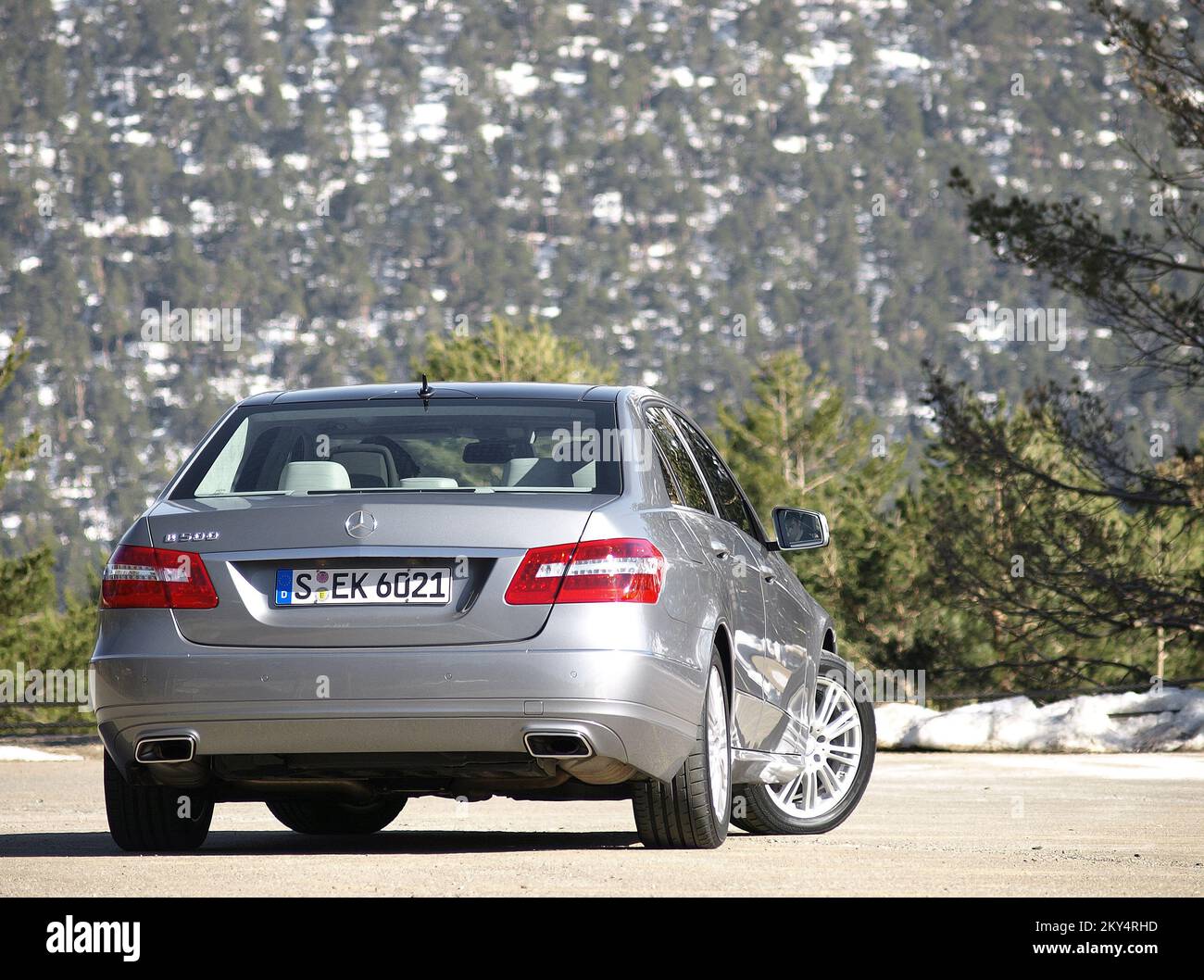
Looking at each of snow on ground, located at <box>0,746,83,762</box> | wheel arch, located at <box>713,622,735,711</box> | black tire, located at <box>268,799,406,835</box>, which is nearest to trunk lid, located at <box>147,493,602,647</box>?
wheel arch, located at <box>713,622,735,711</box>

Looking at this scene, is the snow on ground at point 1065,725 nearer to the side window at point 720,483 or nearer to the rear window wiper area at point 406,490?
the side window at point 720,483

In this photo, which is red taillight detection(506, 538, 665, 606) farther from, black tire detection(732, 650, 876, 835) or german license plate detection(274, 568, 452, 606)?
black tire detection(732, 650, 876, 835)

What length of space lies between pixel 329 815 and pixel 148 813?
146 centimetres

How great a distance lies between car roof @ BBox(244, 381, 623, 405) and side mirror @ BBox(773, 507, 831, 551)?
1.14 m

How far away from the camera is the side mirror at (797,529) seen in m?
8.16

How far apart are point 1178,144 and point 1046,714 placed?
37.2 ft

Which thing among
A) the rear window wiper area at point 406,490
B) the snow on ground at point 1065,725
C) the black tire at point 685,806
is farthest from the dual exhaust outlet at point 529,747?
the snow on ground at point 1065,725

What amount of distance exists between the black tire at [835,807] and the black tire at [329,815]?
155cm

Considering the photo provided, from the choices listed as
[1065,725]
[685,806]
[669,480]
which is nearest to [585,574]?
[669,480]

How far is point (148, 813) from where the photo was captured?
7.15 metres

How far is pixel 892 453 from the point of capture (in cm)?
6919
